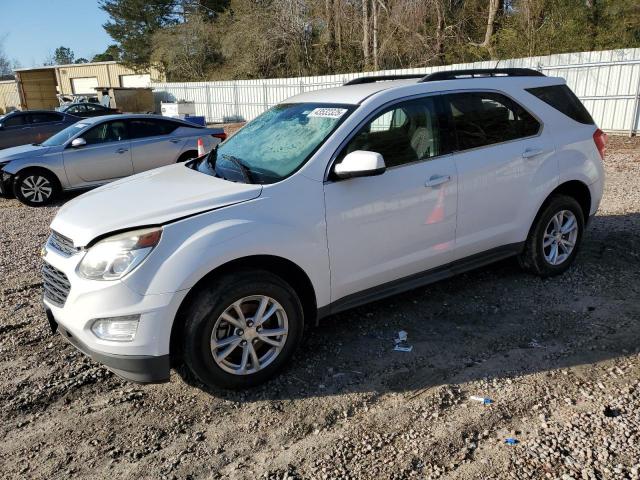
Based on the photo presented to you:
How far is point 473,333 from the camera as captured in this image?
4016mm

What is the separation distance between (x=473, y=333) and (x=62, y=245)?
9.80 ft

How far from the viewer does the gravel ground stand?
8.95 feet

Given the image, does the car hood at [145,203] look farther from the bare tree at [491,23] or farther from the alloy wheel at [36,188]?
the bare tree at [491,23]

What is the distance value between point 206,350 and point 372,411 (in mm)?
1059

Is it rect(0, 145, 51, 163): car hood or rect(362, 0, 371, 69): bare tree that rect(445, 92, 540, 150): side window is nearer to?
rect(0, 145, 51, 163): car hood

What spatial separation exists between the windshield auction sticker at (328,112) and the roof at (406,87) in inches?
3.9

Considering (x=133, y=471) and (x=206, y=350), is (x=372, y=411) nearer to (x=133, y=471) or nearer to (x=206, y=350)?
(x=206, y=350)

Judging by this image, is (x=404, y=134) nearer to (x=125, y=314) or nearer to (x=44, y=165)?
(x=125, y=314)

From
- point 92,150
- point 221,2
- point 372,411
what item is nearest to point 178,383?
point 372,411

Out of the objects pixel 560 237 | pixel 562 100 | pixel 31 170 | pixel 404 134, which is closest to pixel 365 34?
Result: pixel 31 170

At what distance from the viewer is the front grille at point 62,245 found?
10.5ft

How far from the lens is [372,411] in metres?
3.13

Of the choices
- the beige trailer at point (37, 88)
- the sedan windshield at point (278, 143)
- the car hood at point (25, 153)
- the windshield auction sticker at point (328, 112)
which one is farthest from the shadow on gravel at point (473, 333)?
the beige trailer at point (37, 88)

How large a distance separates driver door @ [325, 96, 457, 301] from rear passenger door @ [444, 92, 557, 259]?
147mm
